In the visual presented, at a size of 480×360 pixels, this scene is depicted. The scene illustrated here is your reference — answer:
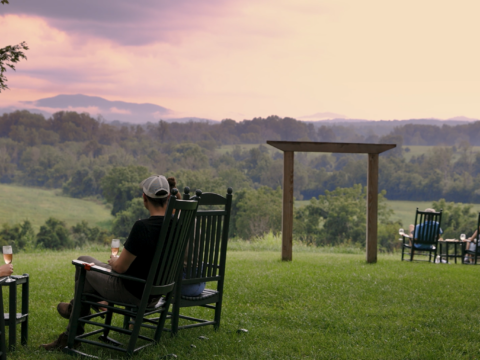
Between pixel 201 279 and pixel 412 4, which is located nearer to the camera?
pixel 201 279

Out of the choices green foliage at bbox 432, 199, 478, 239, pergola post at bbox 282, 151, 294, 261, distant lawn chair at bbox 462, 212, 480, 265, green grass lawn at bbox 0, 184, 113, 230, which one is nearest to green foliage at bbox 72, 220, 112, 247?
green grass lawn at bbox 0, 184, 113, 230

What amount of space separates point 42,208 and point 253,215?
2975 cm

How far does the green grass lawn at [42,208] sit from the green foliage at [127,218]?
33.9 ft

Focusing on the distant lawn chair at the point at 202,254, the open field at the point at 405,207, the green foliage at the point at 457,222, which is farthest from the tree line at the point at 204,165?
the distant lawn chair at the point at 202,254

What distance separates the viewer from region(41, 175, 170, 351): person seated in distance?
11.0 feet

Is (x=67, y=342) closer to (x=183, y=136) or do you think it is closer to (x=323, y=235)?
(x=323, y=235)

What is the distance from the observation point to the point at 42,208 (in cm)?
6231

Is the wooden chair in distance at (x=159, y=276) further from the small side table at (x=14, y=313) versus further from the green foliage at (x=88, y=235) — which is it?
the green foliage at (x=88, y=235)

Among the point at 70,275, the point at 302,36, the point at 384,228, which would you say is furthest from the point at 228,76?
the point at 70,275

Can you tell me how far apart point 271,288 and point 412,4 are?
65.7 metres

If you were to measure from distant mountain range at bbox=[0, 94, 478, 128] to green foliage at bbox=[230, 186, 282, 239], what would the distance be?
26.8 metres

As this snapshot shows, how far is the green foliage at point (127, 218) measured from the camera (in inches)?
1816

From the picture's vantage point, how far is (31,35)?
70.8m

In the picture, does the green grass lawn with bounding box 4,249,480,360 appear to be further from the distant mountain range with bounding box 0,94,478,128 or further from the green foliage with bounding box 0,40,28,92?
the distant mountain range with bounding box 0,94,478,128
